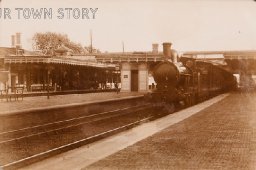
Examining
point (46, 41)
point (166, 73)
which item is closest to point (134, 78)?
point (166, 73)

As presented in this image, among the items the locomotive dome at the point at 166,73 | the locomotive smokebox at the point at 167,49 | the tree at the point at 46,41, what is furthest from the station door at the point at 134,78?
the tree at the point at 46,41

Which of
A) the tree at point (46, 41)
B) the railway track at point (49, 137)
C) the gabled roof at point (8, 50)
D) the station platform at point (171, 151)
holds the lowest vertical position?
the railway track at point (49, 137)

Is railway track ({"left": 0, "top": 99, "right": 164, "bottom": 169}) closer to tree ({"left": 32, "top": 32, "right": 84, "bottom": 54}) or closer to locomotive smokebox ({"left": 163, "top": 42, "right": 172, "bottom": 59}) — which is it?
locomotive smokebox ({"left": 163, "top": 42, "right": 172, "bottom": 59})

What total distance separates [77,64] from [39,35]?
12.6 m

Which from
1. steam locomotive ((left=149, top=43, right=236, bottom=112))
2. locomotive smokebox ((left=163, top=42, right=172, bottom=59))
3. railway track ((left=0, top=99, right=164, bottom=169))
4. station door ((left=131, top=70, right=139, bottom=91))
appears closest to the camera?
railway track ((left=0, top=99, right=164, bottom=169))

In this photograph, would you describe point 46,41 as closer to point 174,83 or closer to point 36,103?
point 36,103

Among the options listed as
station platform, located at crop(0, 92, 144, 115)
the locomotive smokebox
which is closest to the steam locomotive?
the locomotive smokebox

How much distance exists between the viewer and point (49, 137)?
11.4m

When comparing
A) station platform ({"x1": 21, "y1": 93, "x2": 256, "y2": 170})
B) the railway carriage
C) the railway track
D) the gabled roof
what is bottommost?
the railway track

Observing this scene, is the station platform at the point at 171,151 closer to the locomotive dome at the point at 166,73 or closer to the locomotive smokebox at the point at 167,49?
the locomotive dome at the point at 166,73

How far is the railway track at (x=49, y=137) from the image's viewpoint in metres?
8.70

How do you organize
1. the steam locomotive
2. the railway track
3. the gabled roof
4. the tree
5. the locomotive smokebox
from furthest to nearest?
the tree → the gabled roof → the locomotive smokebox → the steam locomotive → the railway track

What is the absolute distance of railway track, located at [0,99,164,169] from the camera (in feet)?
28.5

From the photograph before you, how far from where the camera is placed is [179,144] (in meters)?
9.29
